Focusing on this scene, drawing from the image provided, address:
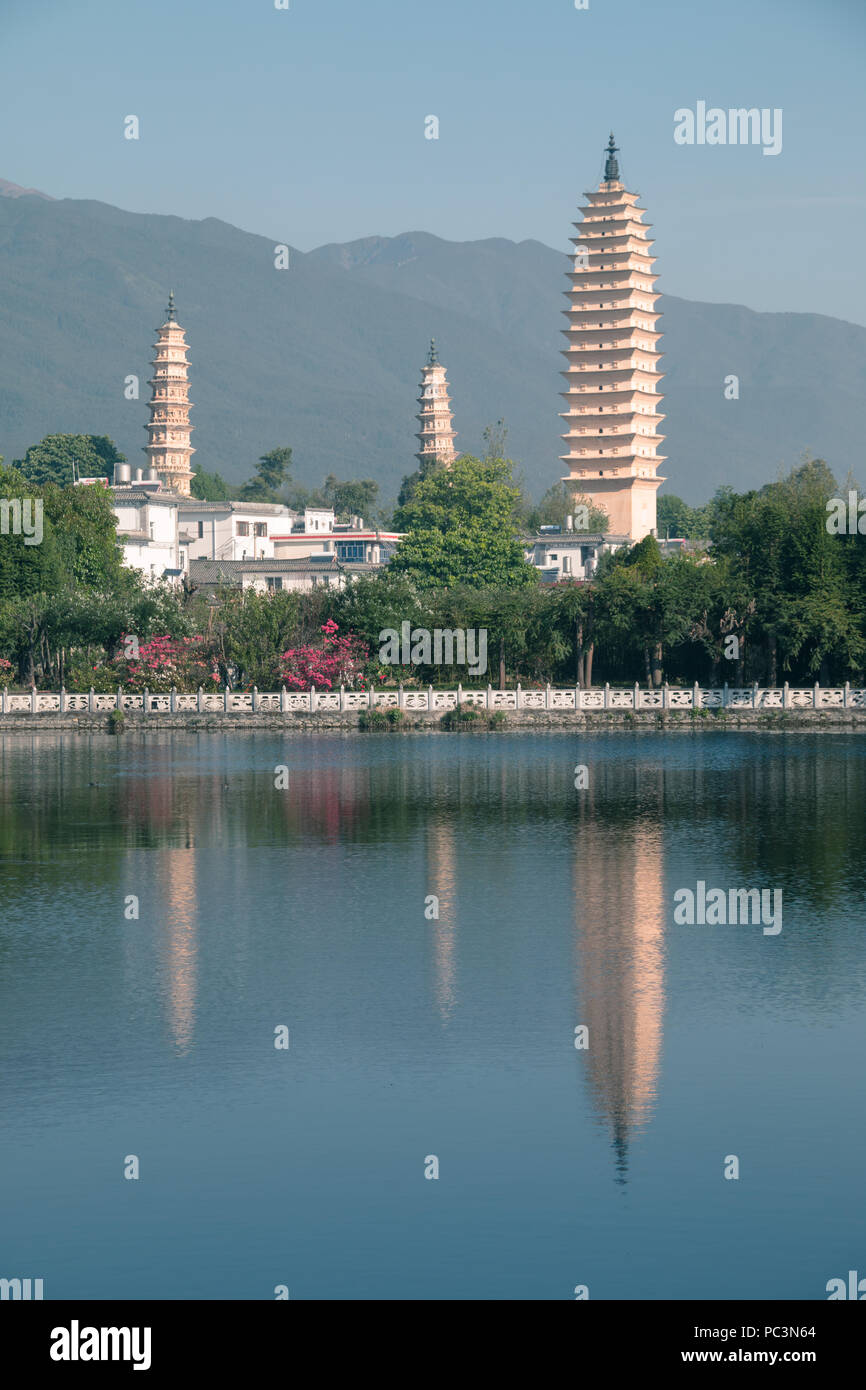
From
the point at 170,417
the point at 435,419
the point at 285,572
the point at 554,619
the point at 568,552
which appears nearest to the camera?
the point at 554,619

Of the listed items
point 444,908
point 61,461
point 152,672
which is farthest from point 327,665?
point 61,461

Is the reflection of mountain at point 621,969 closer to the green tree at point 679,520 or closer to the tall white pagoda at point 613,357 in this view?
the tall white pagoda at point 613,357

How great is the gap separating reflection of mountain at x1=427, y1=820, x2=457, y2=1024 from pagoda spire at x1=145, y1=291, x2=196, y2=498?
10189 centimetres

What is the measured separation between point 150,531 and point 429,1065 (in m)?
92.2

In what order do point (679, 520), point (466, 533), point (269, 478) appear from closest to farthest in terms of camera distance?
1. point (466, 533)
2. point (679, 520)
3. point (269, 478)

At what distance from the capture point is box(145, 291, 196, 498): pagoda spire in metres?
135

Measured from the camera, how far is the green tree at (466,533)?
327 feet

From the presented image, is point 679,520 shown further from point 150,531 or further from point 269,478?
point 150,531

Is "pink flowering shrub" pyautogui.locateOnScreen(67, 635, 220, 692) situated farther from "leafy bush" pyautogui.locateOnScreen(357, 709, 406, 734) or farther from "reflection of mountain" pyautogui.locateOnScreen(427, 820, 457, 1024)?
"reflection of mountain" pyautogui.locateOnScreen(427, 820, 457, 1024)

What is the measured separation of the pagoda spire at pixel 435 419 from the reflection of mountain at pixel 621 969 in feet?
414

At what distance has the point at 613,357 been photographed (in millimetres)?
135125

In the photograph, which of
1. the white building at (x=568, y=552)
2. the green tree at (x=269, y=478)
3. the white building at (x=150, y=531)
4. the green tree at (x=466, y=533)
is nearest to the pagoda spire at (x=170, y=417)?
the white building at (x=150, y=531)

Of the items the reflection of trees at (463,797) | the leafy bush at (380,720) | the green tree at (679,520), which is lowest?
the reflection of trees at (463,797)

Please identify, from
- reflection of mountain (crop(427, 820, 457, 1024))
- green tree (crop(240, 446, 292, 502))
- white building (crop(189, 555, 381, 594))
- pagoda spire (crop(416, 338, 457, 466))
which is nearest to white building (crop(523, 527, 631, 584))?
white building (crop(189, 555, 381, 594))
